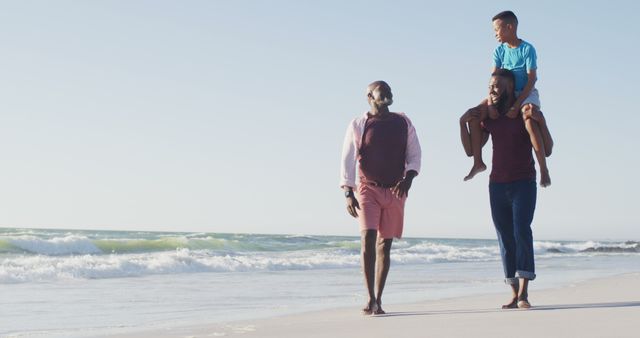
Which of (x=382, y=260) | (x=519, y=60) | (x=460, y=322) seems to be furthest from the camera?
(x=382, y=260)

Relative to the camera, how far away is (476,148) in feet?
17.6

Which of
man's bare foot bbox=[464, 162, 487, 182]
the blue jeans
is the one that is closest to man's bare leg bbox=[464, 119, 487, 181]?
man's bare foot bbox=[464, 162, 487, 182]

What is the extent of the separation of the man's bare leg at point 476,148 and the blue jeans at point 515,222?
6.5 inches

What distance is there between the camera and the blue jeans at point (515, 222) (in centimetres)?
525

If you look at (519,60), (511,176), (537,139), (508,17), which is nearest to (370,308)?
(511,176)

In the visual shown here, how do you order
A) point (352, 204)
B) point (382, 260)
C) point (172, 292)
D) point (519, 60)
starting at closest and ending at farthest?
1. point (519, 60)
2. point (352, 204)
3. point (382, 260)
4. point (172, 292)

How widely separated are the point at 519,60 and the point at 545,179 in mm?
799

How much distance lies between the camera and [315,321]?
486 cm

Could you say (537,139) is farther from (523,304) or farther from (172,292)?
(172,292)

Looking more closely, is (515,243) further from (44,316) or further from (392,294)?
(44,316)

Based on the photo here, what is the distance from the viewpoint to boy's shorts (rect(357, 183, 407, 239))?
5285 mm

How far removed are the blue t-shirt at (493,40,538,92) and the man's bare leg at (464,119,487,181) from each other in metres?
0.36

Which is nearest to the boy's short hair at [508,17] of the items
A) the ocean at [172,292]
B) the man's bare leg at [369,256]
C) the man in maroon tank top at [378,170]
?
the man in maroon tank top at [378,170]

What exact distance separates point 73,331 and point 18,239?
20.1 meters
